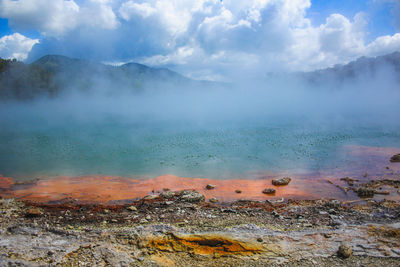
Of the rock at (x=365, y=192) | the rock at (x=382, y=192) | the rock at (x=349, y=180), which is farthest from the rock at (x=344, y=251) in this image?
the rock at (x=349, y=180)

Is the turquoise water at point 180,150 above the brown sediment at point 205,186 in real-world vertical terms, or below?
above

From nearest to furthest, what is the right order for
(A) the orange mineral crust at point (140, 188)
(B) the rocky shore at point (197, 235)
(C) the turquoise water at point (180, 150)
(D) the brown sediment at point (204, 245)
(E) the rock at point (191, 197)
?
1. (B) the rocky shore at point (197, 235)
2. (D) the brown sediment at point (204, 245)
3. (E) the rock at point (191, 197)
4. (A) the orange mineral crust at point (140, 188)
5. (C) the turquoise water at point (180, 150)

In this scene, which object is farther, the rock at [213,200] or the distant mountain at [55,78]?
the distant mountain at [55,78]

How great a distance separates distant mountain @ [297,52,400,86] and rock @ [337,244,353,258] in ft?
487

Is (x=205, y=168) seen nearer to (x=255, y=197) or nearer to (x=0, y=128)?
(x=255, y=197)

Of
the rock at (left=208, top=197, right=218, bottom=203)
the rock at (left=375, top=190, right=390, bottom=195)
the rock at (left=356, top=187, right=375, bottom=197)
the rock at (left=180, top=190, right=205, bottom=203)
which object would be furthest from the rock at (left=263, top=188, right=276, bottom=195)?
the rock at (left=375, top=190, right=390, bottom=195)

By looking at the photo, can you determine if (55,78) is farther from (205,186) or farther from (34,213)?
(34,213)

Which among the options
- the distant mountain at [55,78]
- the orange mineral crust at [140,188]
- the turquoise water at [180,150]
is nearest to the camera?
the orange mineral crust at [140,188]

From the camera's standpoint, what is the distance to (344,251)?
17.5ft

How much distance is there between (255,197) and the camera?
991 centimetres

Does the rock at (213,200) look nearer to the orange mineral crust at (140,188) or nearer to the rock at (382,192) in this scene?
the orange mineral crust at (140,188)

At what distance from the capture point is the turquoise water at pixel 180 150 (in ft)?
45.2

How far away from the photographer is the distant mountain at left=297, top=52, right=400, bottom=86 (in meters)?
131

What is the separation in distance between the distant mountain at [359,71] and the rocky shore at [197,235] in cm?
14699
